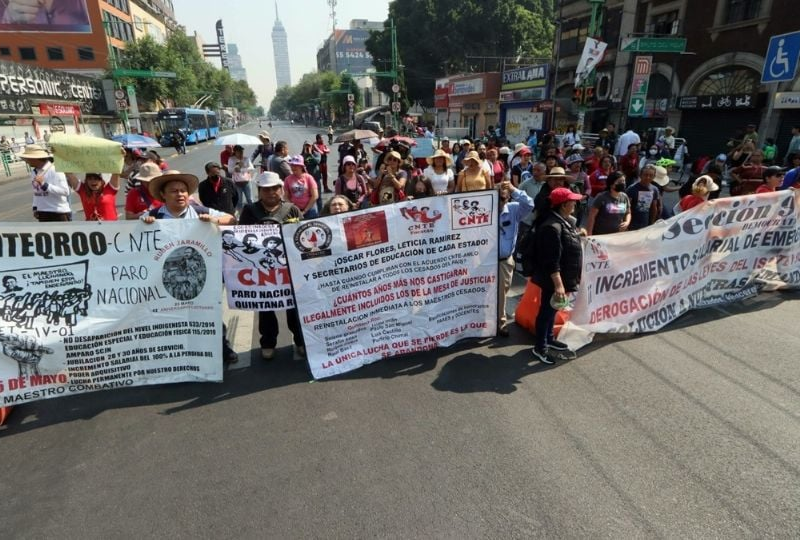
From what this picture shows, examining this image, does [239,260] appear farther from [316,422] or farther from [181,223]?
[316,422]

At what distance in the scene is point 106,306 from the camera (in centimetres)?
373

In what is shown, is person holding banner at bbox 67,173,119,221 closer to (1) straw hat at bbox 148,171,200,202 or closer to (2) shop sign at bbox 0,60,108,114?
(1) straw hat at bbox 148,171,200,202

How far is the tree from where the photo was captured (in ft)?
157

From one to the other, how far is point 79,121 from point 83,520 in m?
44.0

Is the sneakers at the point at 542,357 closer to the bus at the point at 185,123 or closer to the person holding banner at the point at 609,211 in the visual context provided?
the person holding banner at the point at 609,211

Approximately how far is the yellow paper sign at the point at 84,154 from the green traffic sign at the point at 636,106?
17147 mm

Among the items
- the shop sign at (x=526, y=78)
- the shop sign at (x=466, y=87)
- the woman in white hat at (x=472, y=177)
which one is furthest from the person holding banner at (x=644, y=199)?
the shop sign at (x=466, y=87)

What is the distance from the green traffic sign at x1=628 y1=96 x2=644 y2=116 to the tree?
35955mm

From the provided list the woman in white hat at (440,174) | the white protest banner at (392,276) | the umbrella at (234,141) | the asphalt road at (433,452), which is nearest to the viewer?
the asphalt road at (433,452)

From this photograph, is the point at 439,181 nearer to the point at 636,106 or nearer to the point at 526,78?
the point at 636,106

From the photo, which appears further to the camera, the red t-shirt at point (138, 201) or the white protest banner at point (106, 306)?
the red t-shirt at point (138, 201)

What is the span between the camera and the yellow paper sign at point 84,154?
409cm

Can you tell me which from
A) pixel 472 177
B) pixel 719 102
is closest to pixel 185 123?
pixel 719 102

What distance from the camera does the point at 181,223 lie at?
12.7ft
